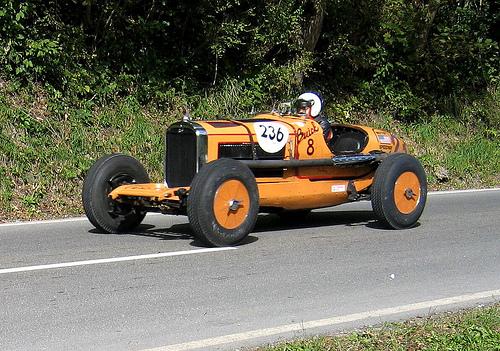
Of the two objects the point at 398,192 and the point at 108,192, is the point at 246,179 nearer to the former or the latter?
the point at 108,192

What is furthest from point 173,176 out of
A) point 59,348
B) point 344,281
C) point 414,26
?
point 414,26

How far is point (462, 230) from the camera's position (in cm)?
1092

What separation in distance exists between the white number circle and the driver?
74cm

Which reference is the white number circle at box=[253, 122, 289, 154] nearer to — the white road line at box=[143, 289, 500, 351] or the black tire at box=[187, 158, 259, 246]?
the black tire at box=[187, 158, 259, 246]

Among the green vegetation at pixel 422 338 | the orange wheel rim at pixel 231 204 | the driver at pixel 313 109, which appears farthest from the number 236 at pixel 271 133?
the green vegetation at pixel 422 338

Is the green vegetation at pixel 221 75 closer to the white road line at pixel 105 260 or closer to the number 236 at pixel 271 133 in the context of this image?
the number 236 at pixel 271 133

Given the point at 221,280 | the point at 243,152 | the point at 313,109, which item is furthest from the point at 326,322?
the point at 313,109

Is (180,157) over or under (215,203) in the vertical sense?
over

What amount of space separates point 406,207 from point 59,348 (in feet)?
19.8

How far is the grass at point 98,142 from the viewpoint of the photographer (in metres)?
12.7

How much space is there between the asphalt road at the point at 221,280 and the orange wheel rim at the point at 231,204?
323 millimetres

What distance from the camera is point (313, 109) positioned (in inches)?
434

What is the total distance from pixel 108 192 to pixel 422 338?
5055 millimetres

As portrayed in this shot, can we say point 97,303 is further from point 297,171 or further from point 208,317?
point 297,171
